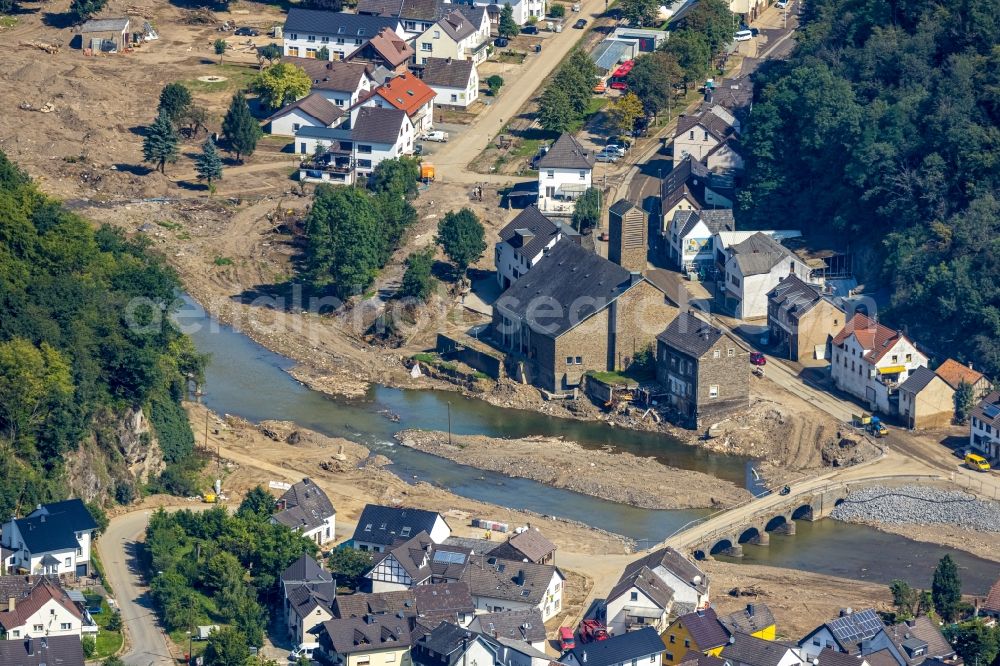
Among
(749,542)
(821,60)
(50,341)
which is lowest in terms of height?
(749,542)

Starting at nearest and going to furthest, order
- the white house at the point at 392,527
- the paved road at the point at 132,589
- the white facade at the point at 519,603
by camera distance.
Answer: the paved road at the point at 132,589 < the white facade at the point at 519,603 < the white house at the point at 392,527

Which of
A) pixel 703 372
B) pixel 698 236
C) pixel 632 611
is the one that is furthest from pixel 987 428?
pixel 632 611

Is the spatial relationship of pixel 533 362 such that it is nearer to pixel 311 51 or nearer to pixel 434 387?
pixel 434 387

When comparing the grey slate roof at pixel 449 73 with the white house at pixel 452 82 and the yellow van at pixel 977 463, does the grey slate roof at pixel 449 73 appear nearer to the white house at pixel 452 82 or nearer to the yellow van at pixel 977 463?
the white house at pixel 452 82

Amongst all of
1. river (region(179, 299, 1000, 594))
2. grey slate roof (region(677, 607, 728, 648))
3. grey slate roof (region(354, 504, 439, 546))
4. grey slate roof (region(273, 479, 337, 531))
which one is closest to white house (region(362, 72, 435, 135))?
river (region(179, 299, 1000, 594))

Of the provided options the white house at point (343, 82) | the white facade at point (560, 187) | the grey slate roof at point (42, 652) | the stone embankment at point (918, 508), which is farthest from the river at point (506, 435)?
the grey slate roof at point (42, 652)

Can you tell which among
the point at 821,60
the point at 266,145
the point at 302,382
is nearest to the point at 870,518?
the point at 302,382
